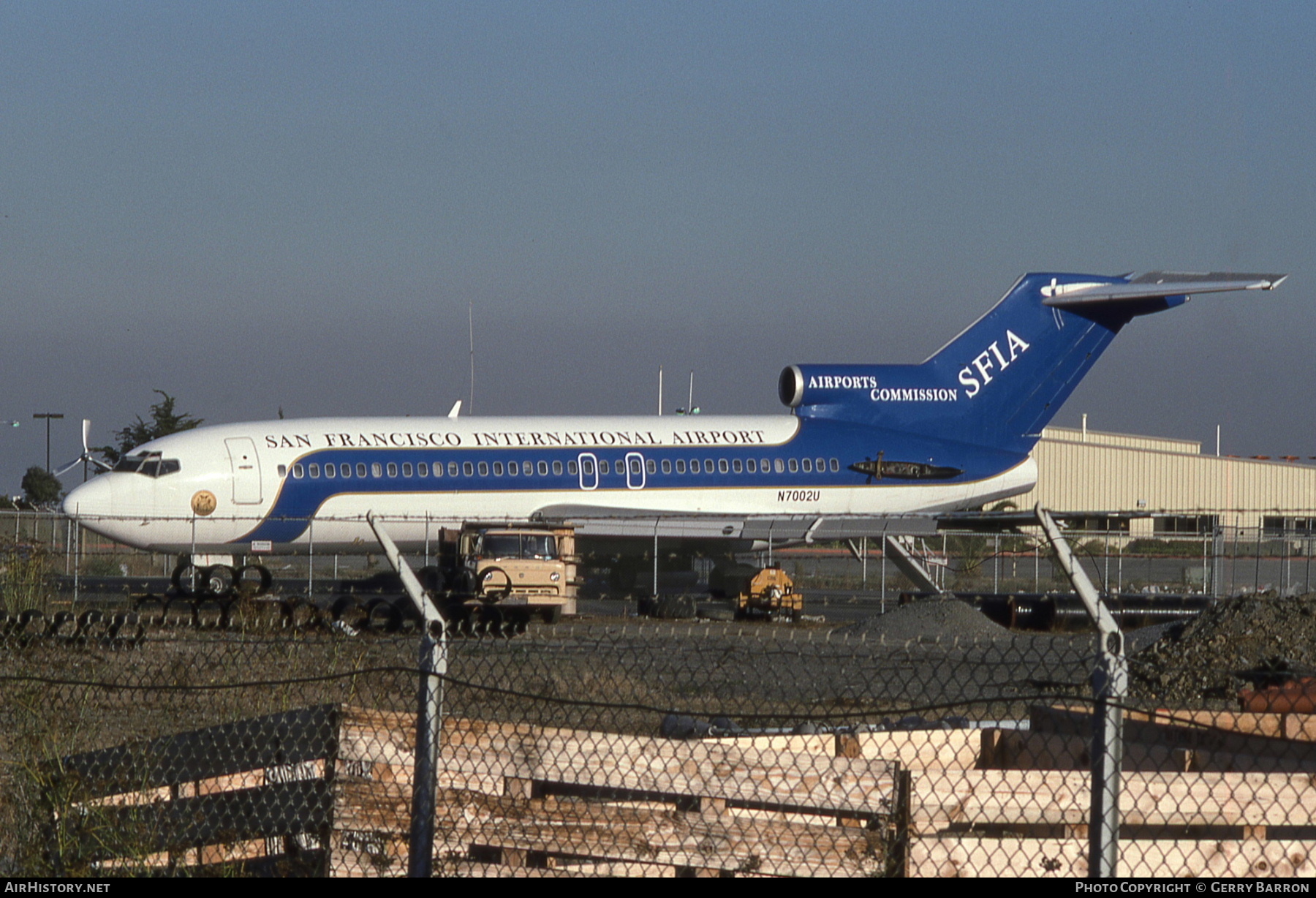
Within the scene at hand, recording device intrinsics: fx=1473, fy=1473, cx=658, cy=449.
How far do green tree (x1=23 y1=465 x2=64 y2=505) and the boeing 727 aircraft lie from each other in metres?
51.0

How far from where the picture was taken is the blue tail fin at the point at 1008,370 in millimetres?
33125

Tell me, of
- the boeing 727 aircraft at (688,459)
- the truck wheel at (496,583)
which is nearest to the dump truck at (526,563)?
the truck wheel at (496,583)

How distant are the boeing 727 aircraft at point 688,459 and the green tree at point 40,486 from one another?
5104 cm

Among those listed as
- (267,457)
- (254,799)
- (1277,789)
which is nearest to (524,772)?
(254,799)

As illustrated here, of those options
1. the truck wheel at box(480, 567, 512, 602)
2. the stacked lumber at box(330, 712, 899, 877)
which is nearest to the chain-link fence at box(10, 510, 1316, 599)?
the truck wheel at box(480, 567, 512, 602)

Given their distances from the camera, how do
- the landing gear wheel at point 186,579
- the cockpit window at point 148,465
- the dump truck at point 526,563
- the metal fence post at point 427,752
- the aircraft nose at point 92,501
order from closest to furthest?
the metal fence post at point 427,752
the dump truck at point 526,563
the landing gear wheel at point 186,579
the aircraft nose at point 92,501
the cockpit window at point 148,465

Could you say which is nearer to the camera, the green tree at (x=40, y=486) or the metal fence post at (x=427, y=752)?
the metal fence post at (x=427, y=752)

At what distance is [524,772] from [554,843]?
16.6 inches

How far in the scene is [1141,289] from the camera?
33.9 metres

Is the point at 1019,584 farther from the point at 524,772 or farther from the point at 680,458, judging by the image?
the point at 524,772

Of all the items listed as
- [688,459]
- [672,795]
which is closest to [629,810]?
[672,795]

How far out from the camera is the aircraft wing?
33.2 meters

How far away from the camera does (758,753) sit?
6531mm

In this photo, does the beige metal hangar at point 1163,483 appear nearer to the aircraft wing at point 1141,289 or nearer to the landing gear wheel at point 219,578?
the aircraft wing at point 1141,289
